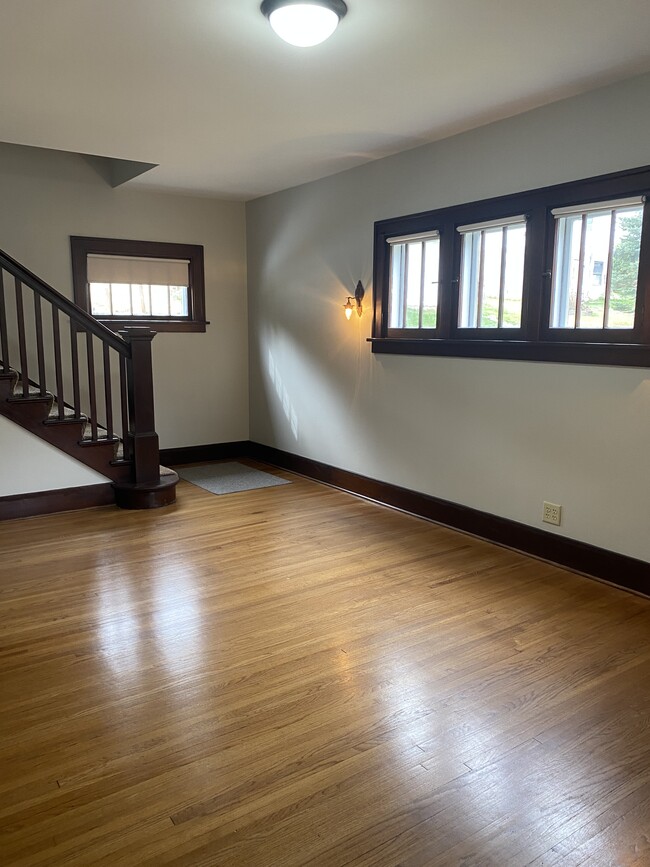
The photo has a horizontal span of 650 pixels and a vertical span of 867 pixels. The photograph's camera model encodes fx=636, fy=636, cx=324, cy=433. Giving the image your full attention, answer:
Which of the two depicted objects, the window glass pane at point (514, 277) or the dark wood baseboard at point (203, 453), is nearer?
the window glass pane at point (514, 277)

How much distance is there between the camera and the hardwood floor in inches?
66.8

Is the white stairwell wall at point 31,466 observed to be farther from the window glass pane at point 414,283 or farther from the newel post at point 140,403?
the window glass pane at point 414,283

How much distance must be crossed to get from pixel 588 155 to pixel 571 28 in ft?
2.69

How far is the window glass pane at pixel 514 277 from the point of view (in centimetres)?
364

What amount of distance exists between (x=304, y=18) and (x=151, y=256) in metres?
3.73

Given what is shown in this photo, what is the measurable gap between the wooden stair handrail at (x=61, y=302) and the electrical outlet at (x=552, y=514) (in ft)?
10.1

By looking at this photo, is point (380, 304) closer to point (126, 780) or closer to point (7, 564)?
point (7, 564)

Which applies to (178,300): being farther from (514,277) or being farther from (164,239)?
(514,277)

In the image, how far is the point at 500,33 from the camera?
2.58 meters

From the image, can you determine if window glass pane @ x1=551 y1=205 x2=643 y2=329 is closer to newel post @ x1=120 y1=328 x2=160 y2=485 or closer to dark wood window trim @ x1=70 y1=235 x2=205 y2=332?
newel post @ x1=120 y1=328 x2=160 y2=485

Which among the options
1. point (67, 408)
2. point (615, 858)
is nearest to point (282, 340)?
point (67, 408)

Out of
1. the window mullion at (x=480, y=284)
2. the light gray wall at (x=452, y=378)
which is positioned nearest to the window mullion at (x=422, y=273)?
the light gray wall at (x=452, y=378)

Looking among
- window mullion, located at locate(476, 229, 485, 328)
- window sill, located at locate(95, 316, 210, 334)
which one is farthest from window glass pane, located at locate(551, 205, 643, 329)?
window sill, located at locate(95, 316, 210, 334)

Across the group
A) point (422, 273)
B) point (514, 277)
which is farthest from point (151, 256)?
point (514, 277)
